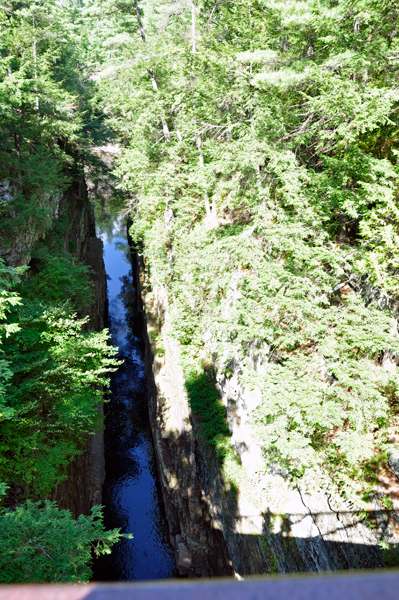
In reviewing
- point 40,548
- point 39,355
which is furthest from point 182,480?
point 40,548

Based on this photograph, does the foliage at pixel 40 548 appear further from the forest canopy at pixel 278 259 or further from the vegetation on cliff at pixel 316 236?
the vegetation on cliff at pixel 316 236

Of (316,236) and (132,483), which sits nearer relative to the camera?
(316,236)

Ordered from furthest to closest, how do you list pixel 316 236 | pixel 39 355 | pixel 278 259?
1. pixel 39 355
2. pixel 278 259
3. pixel 316 236

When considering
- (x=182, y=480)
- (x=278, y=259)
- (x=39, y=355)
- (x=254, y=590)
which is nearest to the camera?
(x=254, y=590)

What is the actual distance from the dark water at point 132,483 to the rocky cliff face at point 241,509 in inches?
46.8

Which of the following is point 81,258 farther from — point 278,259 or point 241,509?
point 241,509

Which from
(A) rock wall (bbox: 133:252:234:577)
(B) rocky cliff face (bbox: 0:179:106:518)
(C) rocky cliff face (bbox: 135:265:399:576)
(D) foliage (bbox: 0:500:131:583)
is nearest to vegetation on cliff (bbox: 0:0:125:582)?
(D) foliage (bbox: 0:500:131:583)

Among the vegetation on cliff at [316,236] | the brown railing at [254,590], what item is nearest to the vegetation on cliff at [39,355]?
the vegetation on cliff at [316,236]

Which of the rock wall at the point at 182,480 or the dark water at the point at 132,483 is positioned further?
the dark water at the point at 132,483

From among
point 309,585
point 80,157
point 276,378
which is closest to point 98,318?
point 80,157

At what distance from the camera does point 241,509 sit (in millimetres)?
9156

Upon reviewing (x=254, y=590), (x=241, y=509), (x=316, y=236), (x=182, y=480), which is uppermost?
(x=316, y=236)

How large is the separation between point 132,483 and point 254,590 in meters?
16.8

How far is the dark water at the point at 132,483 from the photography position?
501 inches
